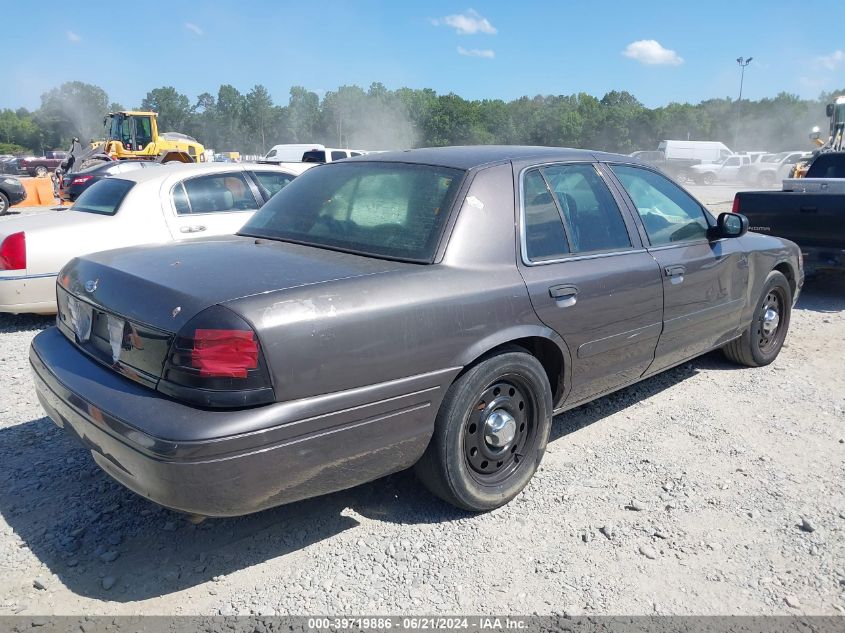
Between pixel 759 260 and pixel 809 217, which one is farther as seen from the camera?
pixel 809 217

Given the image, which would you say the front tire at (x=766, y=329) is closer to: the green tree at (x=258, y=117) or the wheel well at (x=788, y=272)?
the wheel well at (x=788, y=272)

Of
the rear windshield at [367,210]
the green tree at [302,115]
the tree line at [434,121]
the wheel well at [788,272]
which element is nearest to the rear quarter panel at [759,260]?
the wheel well at [788,272]

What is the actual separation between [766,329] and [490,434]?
3.28 meters

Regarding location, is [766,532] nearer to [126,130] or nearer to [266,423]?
[266,423]

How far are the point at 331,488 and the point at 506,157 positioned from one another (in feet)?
6.08

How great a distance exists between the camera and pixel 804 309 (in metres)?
7.55

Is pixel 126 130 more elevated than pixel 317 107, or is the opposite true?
pixel 317 107

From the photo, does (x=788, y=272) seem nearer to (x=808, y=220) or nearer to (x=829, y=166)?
(x=808, y=220)

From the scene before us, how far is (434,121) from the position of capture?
69.5 m

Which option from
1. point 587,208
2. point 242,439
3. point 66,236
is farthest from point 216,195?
point 242,439

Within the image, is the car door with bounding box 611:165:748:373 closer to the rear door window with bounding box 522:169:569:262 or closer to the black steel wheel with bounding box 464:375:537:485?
the rear door window with bounding box 522:169:569:262

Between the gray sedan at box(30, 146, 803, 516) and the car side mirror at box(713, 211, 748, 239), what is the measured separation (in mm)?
241

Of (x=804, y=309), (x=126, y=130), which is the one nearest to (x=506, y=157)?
(x=804, y=309)

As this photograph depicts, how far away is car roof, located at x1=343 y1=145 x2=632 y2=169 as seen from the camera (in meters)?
3.41
